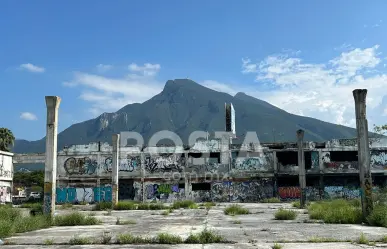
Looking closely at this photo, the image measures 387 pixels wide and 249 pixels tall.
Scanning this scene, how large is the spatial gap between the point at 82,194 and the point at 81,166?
3297 mm

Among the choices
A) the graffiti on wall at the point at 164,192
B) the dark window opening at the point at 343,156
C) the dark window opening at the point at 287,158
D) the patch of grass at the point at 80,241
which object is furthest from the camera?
the dark window opening at the point at 287,158

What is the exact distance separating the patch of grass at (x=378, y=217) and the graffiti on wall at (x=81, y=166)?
3737cm

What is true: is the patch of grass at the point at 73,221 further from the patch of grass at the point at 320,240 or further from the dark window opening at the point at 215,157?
the dark window opening at the point at 215,157

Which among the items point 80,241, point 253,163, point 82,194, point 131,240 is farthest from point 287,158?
point 80,241

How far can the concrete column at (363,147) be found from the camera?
13445 millimetres

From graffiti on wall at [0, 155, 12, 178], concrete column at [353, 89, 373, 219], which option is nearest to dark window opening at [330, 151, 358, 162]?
concrete column at [353, 89, 373, 219]

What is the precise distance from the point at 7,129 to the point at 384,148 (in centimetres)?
4424

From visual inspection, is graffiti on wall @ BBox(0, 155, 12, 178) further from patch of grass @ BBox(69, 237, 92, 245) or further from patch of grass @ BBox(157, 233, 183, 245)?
patch of grass @ BBox(157, 233, 183, 245)

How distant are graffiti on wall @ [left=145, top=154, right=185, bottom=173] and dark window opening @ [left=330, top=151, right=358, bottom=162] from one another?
16.7 metres

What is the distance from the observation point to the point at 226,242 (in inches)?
342

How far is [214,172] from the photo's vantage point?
44750 millimetres

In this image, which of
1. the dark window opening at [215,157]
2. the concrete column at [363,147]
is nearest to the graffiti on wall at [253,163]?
the dark window opening at [215,157]

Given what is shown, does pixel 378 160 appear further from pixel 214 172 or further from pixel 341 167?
pixel 214 172

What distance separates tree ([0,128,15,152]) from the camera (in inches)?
1954
